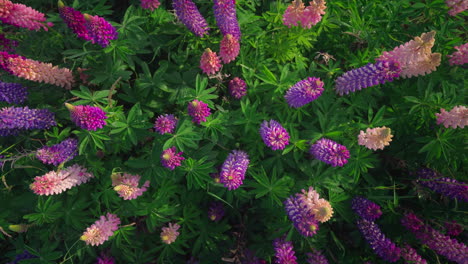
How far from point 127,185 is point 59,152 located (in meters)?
0.60

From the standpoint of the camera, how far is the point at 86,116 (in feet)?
7.77

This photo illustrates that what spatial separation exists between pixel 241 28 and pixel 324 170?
1.58 m

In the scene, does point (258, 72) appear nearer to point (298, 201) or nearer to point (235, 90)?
point (235, 90)

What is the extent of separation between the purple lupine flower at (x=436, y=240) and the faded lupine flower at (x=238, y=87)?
6.26 feet

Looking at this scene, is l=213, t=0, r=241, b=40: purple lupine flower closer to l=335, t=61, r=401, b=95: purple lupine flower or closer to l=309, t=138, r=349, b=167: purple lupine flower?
l=335, t=61, r=401, b=95: purple lupine flower

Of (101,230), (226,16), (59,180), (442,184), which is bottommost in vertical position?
(101,230)

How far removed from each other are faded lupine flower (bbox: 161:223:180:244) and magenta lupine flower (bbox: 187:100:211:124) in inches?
41.6

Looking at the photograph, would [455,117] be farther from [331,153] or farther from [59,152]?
[59,152]

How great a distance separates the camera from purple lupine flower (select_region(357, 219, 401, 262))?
9.51ft

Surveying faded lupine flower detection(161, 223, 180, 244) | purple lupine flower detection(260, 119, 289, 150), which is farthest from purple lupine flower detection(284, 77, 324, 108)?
faded lupine flower detection(161, 223, 180, 244)

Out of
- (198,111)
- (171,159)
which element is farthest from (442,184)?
(171,159)

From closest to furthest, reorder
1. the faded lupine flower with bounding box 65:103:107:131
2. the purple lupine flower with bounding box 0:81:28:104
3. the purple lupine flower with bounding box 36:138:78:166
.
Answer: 1. the faded lupine flower with bounding box 65:103:107:131
2. the purple lupine flower with bounding box 36:138:78:166
3. the purple lupine flower with bounding box 0:81:28:104

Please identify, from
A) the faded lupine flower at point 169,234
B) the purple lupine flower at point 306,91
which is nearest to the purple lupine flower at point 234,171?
the purple lupine flower at point 306,91

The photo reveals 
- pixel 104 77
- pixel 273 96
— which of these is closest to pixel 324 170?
pixel 273 96
